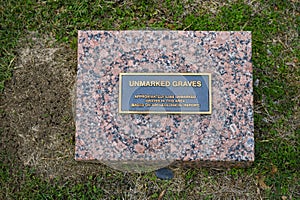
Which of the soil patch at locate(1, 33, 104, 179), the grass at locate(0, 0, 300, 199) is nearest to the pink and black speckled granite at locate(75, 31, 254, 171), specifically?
the grass at locate(0, 0, 300, 199)

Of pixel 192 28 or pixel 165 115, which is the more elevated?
pixel 192 28

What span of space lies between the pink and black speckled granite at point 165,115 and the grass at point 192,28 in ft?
1.29

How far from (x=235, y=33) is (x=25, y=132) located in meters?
2.12

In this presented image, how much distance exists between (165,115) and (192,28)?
1.14 metres

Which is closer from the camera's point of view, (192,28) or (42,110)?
(42,110)

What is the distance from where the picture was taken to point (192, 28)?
4.24 metres

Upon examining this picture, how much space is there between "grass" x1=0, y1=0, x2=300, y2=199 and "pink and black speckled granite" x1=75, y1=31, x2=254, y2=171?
1.29 ft

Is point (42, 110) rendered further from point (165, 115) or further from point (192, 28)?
point (192, 28)

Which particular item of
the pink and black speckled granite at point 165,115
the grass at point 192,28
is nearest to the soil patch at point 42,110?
the grass at point 192,28

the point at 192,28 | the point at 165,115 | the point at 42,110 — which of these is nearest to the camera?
the point at 165,115

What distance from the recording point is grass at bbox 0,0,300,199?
390 cm

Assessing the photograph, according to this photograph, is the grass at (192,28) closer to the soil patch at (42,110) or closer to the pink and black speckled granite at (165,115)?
the soil patch at (42,110)

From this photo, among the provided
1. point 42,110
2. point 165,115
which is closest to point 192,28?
point 165,115

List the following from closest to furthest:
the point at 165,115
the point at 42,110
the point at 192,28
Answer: the point at 165,115 → the point at 42,110 → the point at 192,28
